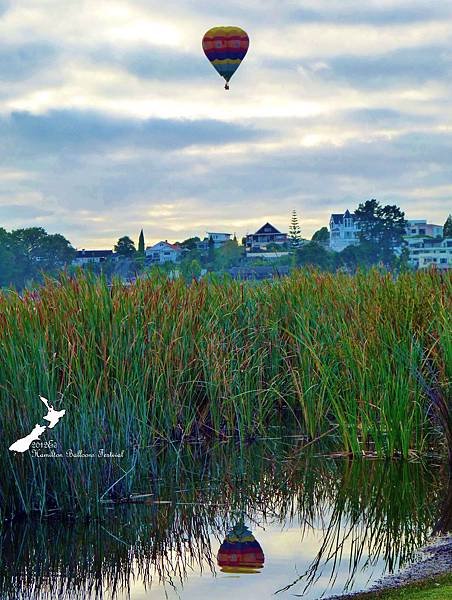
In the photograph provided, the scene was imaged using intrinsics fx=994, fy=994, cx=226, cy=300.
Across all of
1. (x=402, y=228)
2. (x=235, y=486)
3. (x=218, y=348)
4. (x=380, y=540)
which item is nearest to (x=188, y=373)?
(x=218, y=348)

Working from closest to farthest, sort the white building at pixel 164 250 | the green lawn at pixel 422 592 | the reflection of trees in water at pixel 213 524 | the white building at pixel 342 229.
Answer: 1. the green lawn at pixel 422 592
2. the reflection of trees in water at pixel 213 524
3. the white building at pixel 164 250
4. the white building at pixel 342 229

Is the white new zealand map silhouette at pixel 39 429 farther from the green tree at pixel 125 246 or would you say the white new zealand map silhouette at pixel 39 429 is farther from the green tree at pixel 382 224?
the green tree at pixel 382 224

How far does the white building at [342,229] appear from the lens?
12038cm

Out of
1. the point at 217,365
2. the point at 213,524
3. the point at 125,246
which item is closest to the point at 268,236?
the point at 125,246

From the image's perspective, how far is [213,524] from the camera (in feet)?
25.2

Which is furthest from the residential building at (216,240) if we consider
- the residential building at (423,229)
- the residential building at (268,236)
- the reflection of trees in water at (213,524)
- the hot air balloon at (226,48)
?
the reflection of trees in water at (213,524)

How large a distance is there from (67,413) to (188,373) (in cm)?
255

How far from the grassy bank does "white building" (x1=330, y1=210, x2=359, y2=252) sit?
108 m

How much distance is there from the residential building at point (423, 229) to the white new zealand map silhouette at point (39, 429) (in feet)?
406

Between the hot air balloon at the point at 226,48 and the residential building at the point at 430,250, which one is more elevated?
the hot air balloon at the point at 226,48

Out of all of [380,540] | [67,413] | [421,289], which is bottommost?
[380,540]

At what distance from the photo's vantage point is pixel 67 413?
796 centimetres

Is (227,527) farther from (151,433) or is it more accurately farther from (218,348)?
(218,348)

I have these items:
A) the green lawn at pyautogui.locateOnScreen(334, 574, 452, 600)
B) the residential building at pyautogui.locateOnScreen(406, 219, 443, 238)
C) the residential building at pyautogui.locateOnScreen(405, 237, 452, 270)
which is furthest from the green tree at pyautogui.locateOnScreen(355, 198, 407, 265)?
the green lawn at pyautogui.locateOnScreen(334, 574, 452, 600)
